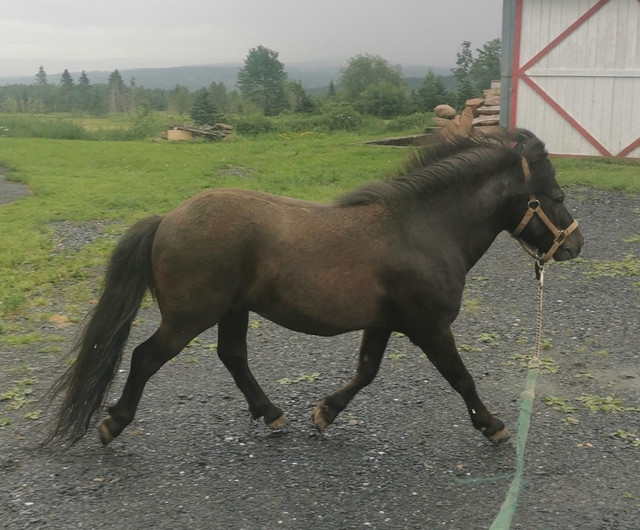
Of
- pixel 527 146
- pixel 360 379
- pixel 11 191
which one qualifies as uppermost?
pixel 527 146

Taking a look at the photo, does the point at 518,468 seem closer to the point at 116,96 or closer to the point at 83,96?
the point at 116,96

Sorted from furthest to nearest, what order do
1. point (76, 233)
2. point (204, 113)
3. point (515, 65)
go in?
point (204, 113), point (515, 65), point (76, 233)

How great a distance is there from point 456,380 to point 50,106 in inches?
1221

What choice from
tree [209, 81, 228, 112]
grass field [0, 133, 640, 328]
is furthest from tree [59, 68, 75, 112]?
grass field [0, 133, 640, 328]

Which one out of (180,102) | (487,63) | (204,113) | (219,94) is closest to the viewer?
(204,113)

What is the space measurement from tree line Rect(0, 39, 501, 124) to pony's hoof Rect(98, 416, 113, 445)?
63.4ft

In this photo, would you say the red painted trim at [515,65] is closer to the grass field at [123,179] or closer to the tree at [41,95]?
the grass field at [123,179]

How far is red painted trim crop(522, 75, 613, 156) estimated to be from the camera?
14978 mm

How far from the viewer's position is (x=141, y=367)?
422 cm

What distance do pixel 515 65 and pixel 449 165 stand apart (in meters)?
12.0

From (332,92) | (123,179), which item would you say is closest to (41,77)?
(332,92)

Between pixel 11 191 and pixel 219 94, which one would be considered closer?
pixel 11 191

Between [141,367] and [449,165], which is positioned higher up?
[449,165]

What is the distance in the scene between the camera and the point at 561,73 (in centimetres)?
1503
